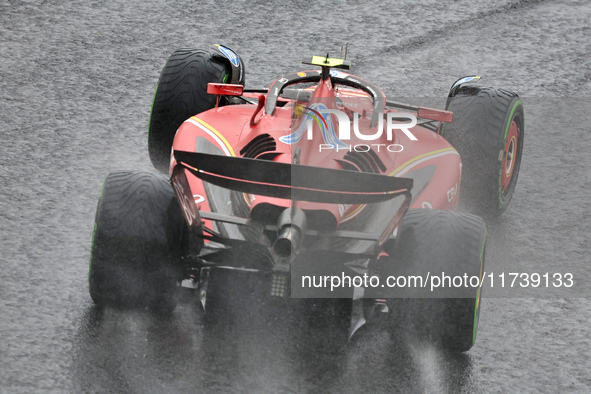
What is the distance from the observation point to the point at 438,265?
378 cm

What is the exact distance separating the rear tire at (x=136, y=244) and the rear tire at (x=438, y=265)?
1003mm

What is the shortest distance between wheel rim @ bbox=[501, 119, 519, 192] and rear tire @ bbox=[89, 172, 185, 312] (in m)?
2.42

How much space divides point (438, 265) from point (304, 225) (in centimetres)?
61

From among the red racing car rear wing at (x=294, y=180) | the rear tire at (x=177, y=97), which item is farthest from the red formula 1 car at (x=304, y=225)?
the rear tire at (x=177, y=97)

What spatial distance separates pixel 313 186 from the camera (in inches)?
140

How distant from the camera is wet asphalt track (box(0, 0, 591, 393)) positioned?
4164 mm

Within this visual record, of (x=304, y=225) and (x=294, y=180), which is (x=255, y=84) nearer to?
(x=304, y=225)

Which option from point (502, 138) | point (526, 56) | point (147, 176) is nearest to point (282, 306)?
point (147, 176)

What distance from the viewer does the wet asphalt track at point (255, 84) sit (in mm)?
4164

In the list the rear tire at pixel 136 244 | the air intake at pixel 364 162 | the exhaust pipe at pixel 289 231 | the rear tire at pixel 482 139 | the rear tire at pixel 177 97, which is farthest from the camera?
the rear tire at pixel 177 97

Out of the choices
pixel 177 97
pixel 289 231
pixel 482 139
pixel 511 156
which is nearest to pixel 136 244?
pixel 289 231

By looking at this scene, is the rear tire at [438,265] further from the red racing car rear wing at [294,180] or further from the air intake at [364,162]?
the air intake at [364,162]

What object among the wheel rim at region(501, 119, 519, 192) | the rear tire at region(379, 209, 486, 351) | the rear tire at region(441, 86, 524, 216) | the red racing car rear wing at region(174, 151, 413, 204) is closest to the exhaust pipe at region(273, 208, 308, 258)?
the red racing car rear wing at region(174, 151, 413, 204)

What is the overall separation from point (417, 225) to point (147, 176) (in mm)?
1325
